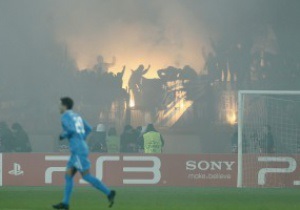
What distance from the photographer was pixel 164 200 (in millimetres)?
18172

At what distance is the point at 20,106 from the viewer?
38.6 m

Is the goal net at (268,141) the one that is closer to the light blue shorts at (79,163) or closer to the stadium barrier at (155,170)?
the stadium barrier at (155,170)

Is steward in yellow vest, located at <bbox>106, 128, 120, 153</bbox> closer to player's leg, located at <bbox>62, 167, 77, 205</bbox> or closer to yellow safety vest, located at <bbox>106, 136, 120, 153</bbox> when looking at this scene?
yellow safety vest, located at <bbox>106, 136, 120, 153</bbox>

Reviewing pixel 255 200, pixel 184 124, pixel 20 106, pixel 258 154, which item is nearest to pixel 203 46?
pixel 184 124

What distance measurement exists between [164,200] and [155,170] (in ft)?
23.0

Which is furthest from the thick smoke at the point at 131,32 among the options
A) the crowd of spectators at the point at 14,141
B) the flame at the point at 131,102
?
the crowd of spectators at the point at 14,141

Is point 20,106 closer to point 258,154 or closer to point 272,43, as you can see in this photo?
point 272,43

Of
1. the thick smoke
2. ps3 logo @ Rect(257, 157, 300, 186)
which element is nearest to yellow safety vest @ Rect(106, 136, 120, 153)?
ps3 logo @ Rect(257, 157, 300, 186)

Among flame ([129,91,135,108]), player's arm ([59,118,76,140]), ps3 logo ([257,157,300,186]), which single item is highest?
flame ([129,91,135,108])

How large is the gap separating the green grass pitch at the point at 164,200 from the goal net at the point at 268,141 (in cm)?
225

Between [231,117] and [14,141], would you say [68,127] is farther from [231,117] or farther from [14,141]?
[231,117]

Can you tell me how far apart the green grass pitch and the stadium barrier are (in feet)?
7.75

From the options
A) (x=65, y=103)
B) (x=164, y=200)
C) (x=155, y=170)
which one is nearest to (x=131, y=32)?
(x=155, y=170)

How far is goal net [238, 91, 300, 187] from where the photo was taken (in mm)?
24984
